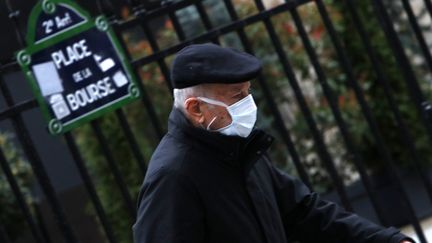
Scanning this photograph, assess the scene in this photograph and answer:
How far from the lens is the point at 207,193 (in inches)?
115

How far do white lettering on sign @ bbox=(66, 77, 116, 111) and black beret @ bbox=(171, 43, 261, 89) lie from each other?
1.24m

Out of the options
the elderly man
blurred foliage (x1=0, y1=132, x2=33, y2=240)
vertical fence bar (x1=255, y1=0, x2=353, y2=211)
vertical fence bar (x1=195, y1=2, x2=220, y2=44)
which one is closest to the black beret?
the elderly man

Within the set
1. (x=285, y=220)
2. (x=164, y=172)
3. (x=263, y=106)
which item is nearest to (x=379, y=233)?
(x=285, y=220)

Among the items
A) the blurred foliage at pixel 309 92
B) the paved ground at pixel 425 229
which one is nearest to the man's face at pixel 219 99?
the blurred foliage at pixel 309 92

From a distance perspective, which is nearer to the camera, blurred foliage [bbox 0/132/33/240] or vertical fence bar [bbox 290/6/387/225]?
vertical fence bar [bbox 290/6/387/225]

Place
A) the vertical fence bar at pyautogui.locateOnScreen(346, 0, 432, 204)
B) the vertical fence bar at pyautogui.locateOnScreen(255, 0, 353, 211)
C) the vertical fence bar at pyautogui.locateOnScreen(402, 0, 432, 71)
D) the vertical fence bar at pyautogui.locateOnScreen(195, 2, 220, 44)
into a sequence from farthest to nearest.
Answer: the vertical fence bar at pyautogui.locateOnScreen(402, 0, 432, 71) → the vertical fence bar at pyautogui.locateOnScreen(346, 0, 432, 204) → the vertical fence bar at pyautogui.locateOnScreen(255, 0, 353, 211) → the vertical fence bar at pyautogui.locateOnScreen(195, 2, 220, 44)

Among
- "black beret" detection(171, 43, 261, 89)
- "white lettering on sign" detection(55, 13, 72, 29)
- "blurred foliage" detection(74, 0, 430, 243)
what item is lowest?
"blurred foliage" detection(74, 0, 430, 243)

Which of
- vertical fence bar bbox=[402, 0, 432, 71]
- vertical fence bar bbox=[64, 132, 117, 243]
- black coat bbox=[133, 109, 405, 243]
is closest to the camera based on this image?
black coat bbox=[133, 109, 405, 243]

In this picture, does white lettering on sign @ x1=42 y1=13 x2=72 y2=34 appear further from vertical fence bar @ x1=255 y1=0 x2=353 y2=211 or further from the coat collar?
the coat collar

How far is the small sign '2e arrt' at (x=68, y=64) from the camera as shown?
4113 mm

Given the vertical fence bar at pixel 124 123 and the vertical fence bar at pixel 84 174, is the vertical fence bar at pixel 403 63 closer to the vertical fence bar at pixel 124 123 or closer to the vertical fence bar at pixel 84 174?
the vertical fence bar at pixel 124 123

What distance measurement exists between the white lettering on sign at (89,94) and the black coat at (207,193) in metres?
1.16

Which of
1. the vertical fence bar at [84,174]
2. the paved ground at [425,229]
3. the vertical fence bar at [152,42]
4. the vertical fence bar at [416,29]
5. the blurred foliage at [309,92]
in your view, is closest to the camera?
the vertical fence bar at [84,174]

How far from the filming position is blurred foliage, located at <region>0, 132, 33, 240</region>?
24.4ft
